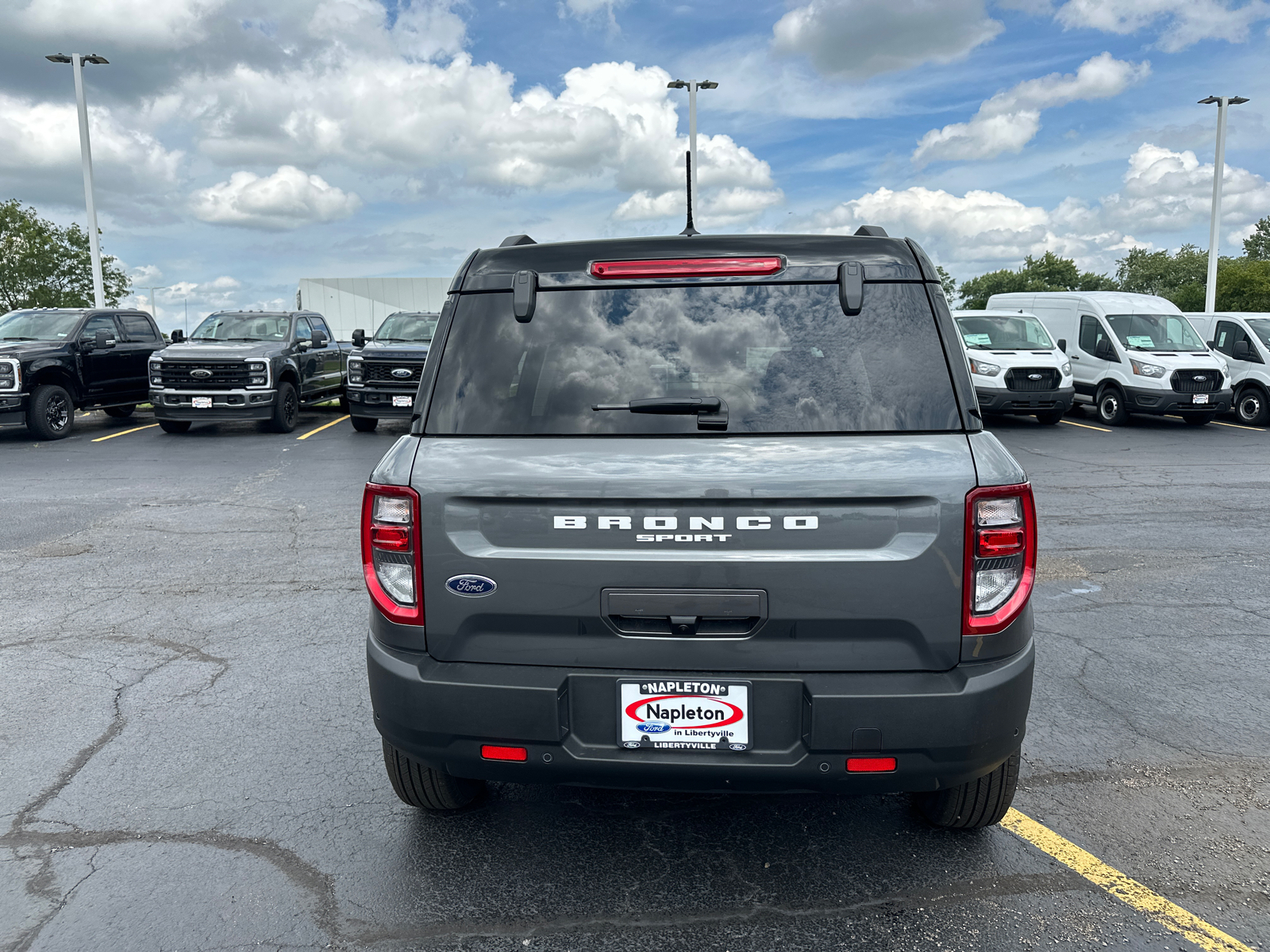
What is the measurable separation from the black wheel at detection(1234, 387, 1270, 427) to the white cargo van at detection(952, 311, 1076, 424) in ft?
12.2

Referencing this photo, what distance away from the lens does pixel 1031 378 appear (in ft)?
54.5

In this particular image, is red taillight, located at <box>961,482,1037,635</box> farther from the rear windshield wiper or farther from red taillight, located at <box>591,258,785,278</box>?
red taillight, located at <box>591,258,785,278</box>

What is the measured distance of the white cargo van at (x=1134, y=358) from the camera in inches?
658

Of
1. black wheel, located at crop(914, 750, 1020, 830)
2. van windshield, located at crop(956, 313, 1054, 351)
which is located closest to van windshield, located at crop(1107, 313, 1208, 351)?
van windshield, located at crop(956, 313, 1054, 351)

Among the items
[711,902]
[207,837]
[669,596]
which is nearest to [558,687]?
[669,596]

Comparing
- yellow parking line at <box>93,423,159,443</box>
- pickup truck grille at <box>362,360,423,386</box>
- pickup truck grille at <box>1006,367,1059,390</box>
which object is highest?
pickup truck grille at <box>362,360,423,386</box>

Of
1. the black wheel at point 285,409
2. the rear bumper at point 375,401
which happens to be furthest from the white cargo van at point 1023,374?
the black wheel at point 285,409

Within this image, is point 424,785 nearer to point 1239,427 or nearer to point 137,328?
point 137,328

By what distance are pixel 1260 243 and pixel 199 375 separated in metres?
109

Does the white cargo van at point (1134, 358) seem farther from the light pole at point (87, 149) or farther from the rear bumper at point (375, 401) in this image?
the light pole at point (87, 149)

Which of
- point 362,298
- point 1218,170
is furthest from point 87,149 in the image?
point 1218,170

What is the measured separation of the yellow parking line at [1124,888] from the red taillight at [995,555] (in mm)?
987

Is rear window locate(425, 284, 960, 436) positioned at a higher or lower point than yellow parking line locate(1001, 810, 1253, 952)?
higher

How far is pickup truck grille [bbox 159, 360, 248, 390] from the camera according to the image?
1548 cm
